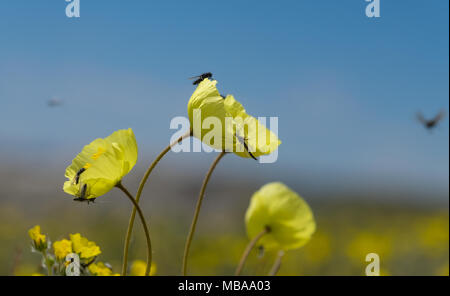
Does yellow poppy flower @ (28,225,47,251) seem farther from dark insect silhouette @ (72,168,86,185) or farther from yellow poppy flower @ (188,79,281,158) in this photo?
yellow poppy flower @ (188,79,281,158)

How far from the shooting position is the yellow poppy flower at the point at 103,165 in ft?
2.26

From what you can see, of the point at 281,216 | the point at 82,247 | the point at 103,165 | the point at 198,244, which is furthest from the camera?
the point at 198,244

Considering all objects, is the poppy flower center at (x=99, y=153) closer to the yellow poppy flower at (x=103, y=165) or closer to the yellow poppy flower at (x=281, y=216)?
the yellow poppy flower at (x=103, y=165)

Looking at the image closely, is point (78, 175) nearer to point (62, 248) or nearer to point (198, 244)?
point (62, 248)

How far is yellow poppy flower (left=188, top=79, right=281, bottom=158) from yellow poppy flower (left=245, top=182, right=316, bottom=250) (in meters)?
0.27

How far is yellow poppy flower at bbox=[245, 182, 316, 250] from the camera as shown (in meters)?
0.98

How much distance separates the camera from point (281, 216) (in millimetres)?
992

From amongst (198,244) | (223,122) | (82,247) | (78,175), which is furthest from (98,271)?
(198,244)

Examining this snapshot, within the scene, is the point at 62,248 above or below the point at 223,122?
below

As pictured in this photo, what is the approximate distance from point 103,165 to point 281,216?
472 mm

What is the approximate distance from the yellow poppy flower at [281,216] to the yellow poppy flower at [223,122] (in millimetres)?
272

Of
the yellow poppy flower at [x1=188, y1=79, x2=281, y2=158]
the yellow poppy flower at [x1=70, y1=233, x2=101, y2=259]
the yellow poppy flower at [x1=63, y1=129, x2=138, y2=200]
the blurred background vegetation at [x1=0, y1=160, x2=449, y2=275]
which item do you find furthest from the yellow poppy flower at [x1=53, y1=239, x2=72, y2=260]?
the blurred background vegetation at [x1=0, y1=160, x2=449, y2=275]

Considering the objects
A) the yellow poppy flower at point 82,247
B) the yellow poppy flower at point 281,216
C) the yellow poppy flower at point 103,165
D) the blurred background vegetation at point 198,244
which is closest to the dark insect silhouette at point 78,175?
the yellow poppy flower at point 103,165
